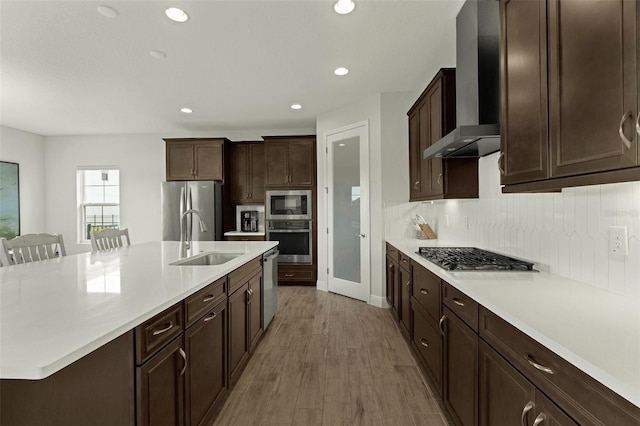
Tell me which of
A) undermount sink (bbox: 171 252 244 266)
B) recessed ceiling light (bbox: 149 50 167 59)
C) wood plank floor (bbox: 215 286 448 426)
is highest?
recessed ceiling light (bbox: 149 50 167 59)

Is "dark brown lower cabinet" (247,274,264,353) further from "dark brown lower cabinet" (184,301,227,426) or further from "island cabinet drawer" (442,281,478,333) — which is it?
"island cabinet drawer" (442,281,478,333)

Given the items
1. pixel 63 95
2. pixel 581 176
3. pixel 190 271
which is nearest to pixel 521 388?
pixel 581 176

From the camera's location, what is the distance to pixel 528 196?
6.33 ft

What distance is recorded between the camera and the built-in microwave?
5191 millimetres

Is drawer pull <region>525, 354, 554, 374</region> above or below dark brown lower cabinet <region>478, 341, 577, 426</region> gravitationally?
above

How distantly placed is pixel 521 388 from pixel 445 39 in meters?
2.76

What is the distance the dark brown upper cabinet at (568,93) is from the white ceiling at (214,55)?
1152 mm

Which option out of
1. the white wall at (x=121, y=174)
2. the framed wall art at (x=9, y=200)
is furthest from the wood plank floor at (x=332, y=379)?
the framed wall art at (x=9, y=200)

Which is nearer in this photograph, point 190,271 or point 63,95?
point 190,271

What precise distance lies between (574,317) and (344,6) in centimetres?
233

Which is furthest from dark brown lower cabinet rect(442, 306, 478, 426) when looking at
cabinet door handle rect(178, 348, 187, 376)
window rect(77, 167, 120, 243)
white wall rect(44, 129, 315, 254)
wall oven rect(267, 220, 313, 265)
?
window rect(77, 167, 120, 243)

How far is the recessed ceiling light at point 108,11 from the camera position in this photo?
2.24m

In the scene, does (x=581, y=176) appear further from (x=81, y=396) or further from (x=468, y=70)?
(x=81, y=396)

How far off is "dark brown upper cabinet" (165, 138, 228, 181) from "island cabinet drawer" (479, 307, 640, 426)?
501 centimetres
